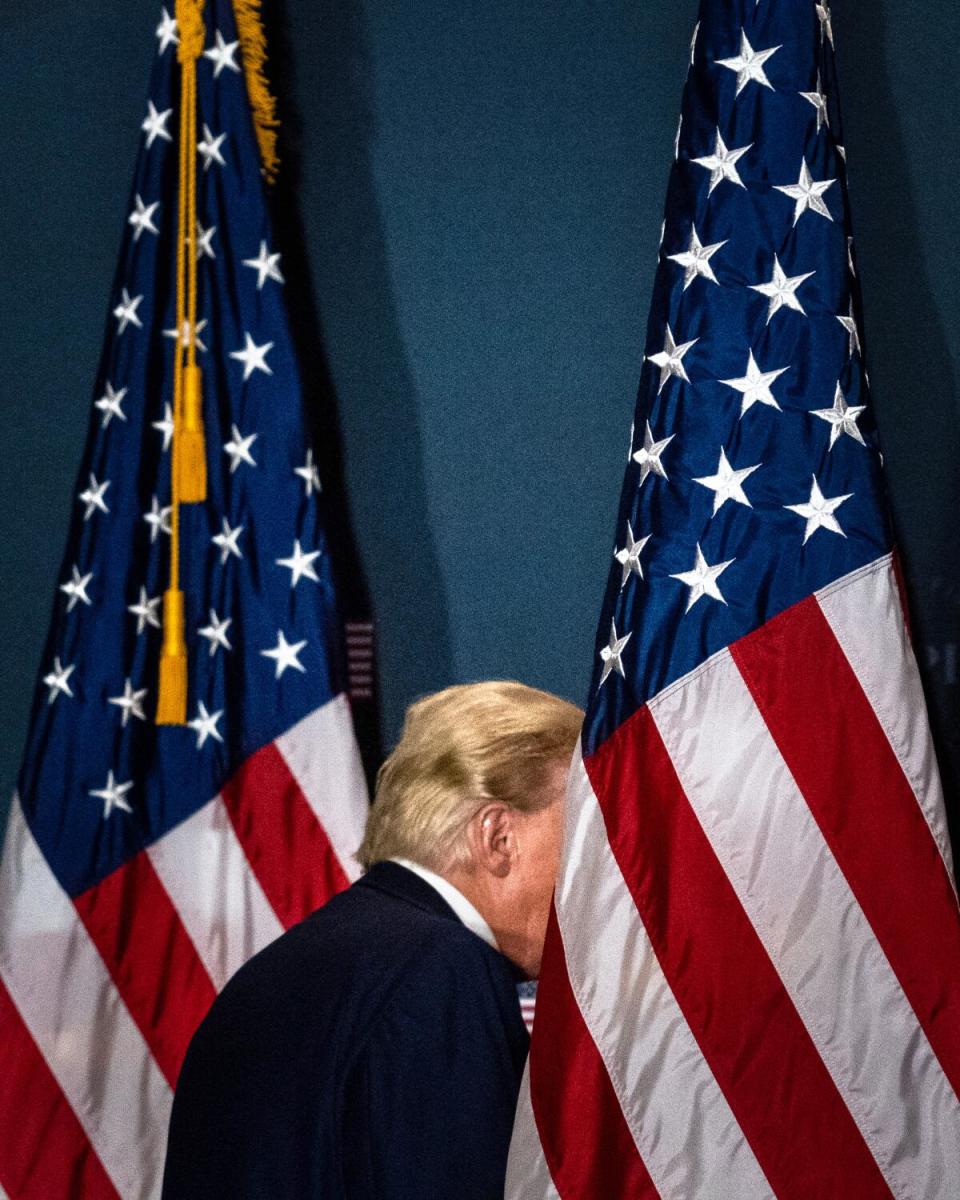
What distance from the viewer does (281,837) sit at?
209cm

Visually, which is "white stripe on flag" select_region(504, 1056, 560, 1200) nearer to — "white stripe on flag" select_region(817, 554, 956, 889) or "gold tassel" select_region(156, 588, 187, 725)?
"white stripe on flag" select_region(817, 554, 956, 889)

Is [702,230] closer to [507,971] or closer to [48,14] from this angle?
[507,971]

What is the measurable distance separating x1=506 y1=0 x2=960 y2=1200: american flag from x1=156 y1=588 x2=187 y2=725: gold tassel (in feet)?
2.18

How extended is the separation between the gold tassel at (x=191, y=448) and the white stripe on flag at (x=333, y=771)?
368 millimetres

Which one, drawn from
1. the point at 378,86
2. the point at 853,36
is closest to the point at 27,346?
the point at 378,86

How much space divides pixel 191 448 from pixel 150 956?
0.75m

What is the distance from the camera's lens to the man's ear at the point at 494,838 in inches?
64.3

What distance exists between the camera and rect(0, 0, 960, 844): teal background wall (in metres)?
2.11

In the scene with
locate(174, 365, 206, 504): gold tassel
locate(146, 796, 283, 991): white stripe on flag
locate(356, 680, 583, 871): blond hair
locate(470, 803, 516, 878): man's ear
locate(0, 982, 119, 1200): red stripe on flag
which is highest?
locate(174, 365, 206, 504): gold tassel

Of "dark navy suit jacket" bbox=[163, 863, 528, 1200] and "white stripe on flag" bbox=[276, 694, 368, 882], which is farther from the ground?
"white stripe on flag" bbox=[276, 694, 368, 882]

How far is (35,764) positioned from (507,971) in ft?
2.99

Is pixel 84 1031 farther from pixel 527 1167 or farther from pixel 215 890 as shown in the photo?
pixel 527 1167

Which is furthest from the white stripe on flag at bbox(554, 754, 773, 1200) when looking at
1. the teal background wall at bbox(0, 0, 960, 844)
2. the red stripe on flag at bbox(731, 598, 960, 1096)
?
the teal background wall at bbox(0, 0, 960, 844)

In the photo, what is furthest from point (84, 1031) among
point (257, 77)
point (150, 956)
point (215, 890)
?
point (257, 77)
